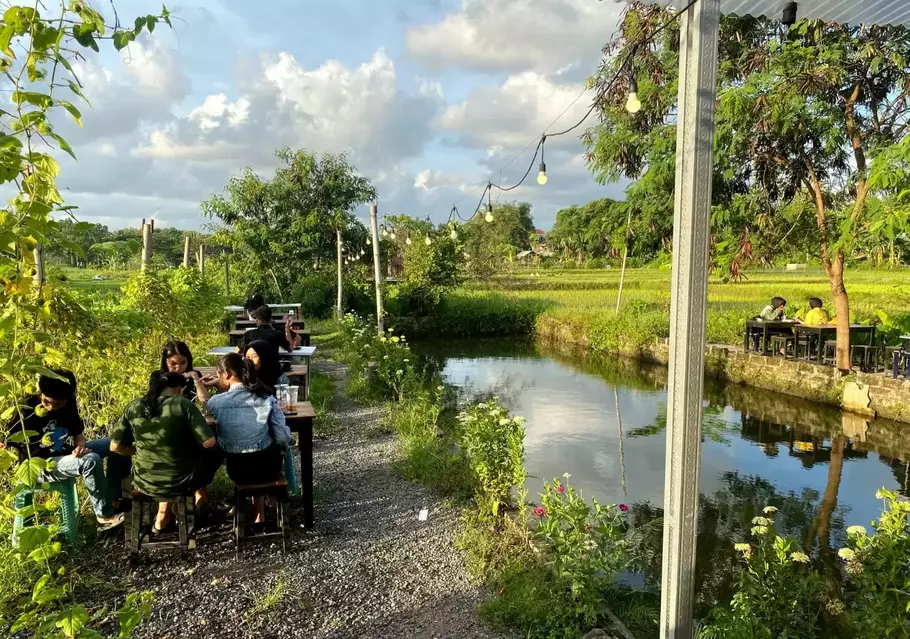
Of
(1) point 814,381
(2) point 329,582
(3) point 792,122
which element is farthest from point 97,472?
(1) point 814,381

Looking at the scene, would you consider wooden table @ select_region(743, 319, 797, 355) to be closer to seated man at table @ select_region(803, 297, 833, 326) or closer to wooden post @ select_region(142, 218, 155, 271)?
seated man at table @ select_region(803, 297, 833, 326)

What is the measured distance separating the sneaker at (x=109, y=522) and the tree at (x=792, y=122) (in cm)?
671

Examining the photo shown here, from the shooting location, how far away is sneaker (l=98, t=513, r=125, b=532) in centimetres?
364

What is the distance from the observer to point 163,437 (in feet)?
10.9

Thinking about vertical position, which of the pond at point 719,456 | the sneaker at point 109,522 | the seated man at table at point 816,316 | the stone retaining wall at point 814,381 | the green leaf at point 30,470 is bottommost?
the pond at point 719,456

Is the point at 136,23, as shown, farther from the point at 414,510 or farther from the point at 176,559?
the point at 414,510

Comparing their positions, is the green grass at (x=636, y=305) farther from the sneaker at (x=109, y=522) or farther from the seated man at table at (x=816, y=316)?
the sneaker at (x=109, y=522)

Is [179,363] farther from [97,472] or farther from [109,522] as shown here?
[109,522]

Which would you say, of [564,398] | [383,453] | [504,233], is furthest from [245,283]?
[504,233]

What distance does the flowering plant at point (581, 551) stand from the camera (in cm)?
289

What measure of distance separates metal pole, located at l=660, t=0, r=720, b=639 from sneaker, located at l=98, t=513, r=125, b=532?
3.18m

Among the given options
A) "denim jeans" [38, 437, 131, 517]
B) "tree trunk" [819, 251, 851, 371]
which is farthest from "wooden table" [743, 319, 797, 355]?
"denim jeans" [38, 437, 131, 517]

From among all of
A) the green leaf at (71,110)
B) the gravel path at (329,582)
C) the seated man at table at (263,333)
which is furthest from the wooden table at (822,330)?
the green leaf at (71,110)

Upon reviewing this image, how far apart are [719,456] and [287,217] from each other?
1492cm
